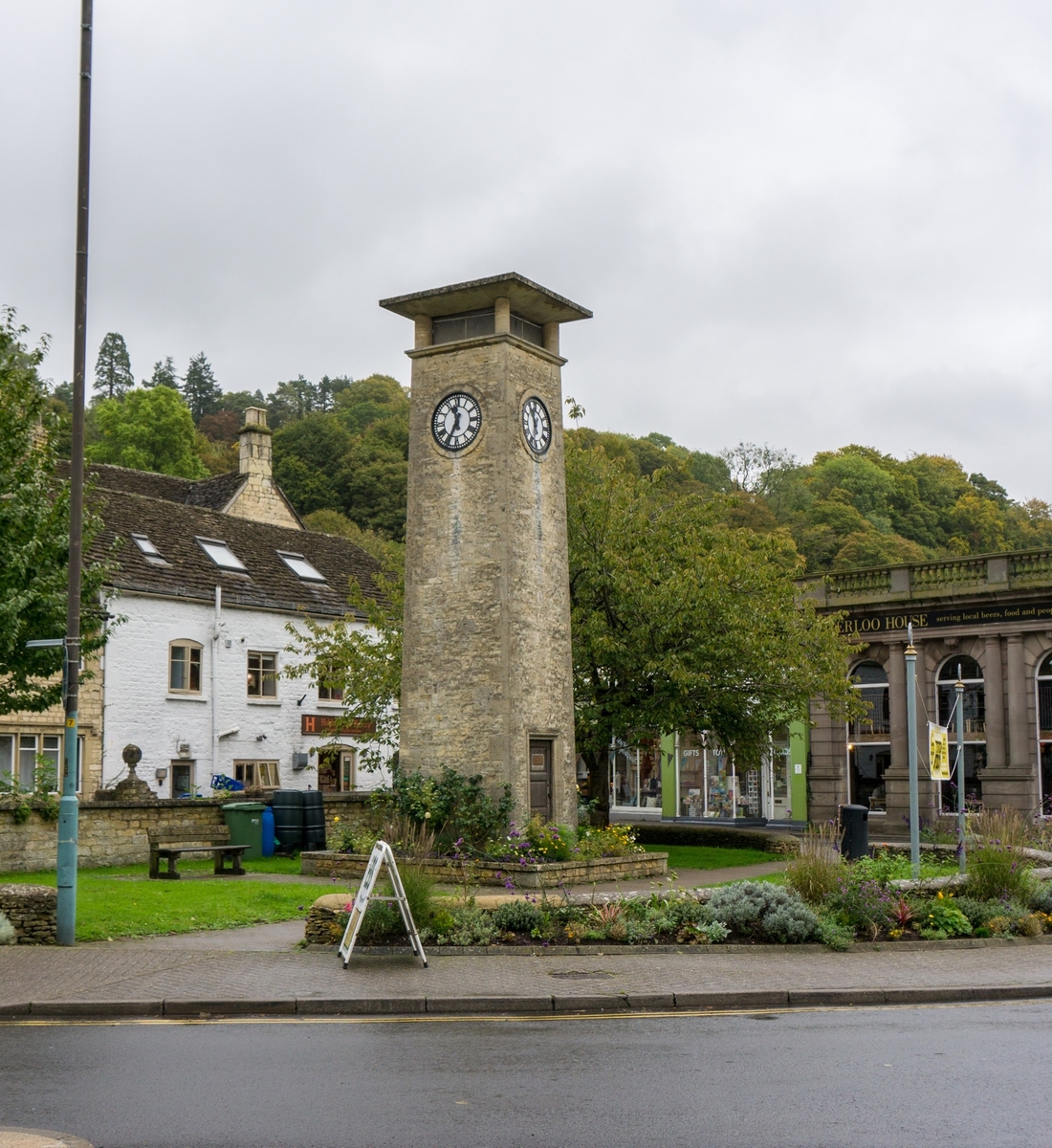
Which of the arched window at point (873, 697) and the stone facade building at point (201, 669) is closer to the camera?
the stone facade building at point (201, 669)

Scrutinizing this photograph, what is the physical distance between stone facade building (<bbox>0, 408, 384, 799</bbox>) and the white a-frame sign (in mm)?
18297

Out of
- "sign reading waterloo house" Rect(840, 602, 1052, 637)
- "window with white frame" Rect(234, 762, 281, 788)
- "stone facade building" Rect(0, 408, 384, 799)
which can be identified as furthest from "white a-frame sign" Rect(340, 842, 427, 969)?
"sign reading waterloo house" Rect(840, 602, 1052, 637)

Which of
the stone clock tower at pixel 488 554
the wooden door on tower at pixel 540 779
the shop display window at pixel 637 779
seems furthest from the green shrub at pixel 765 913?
A: the shop display window at pixel 637 779

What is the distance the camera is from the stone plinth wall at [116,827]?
22078 mm

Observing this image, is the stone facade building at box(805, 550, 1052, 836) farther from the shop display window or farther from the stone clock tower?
the stone clock tower

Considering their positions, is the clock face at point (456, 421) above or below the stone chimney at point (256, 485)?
below

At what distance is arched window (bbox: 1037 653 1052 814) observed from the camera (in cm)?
3647

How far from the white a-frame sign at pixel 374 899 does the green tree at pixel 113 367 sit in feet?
335

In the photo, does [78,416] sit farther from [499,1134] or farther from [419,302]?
[499,1134]

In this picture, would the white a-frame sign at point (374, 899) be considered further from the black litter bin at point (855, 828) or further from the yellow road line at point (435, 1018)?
the black litter bin at point (855, 828)

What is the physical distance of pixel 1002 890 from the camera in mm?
16844

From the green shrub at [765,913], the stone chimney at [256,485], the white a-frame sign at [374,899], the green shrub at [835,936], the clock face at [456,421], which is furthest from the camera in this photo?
the stone chimney at [256,485]

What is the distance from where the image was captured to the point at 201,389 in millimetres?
115625

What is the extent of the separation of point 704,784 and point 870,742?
29.0 ft
